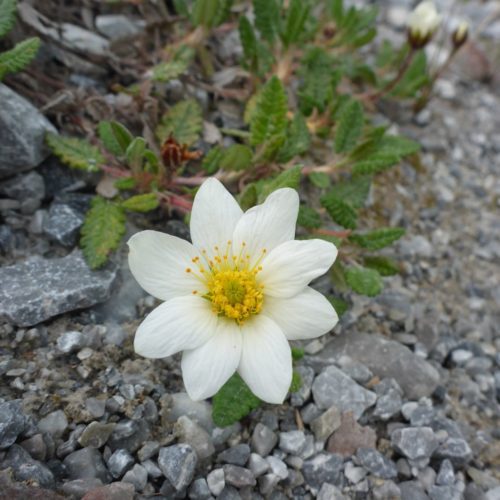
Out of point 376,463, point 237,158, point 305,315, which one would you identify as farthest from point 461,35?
point 376,463

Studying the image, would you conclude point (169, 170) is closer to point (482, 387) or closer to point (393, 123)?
point (482, 387)

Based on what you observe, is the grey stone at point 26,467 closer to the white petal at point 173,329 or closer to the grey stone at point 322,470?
the white petal at point 173,329

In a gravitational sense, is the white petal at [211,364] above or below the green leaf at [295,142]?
below

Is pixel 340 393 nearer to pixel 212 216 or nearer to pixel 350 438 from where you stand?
pixel 350 438

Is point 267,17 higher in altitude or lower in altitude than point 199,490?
higher

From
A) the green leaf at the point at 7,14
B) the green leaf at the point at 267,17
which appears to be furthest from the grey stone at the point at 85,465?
the green leaf at the point at 267,17

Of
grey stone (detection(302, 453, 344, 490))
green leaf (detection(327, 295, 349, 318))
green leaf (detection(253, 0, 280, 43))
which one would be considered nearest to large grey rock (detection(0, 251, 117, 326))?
green leaf (detection(327, 295, 349, 318))

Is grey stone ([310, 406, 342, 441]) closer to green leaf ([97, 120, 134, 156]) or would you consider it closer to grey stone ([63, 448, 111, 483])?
grey stone ([63, 448, 111, 483])
